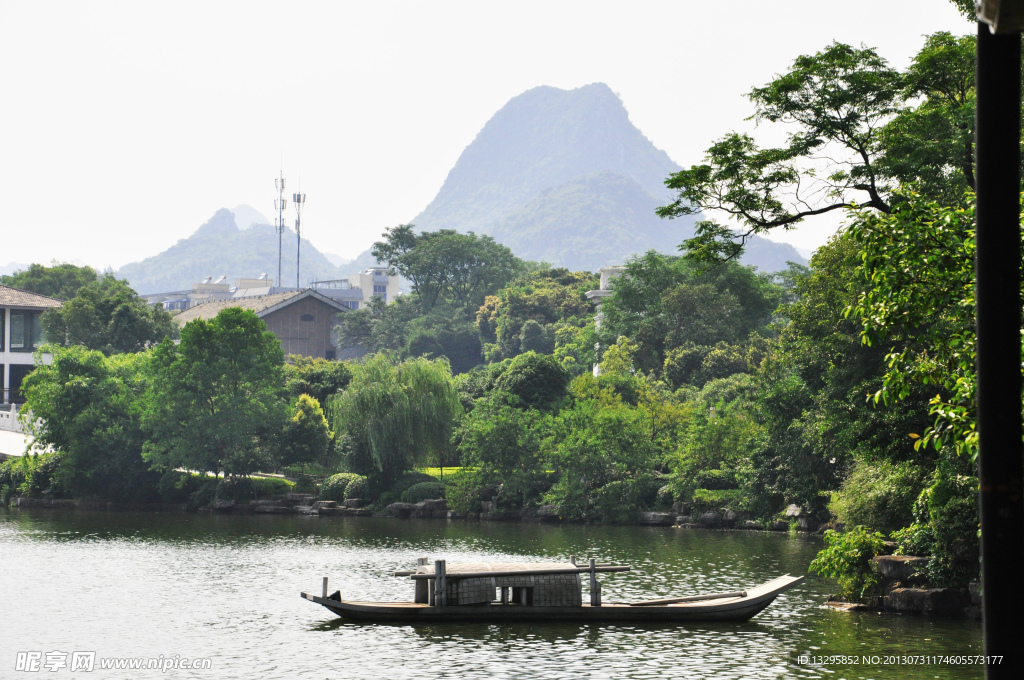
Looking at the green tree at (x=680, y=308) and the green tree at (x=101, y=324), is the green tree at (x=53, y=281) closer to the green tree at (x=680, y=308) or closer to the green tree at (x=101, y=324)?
the green tree at (x=101, y=324)

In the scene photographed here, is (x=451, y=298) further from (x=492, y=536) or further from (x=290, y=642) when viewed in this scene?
(x=290, y=642)

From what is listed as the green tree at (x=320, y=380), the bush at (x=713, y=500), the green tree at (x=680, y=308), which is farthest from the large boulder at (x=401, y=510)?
the green tree at (x=680, y=308)

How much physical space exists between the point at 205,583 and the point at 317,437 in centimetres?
2316

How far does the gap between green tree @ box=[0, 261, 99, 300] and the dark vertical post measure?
86084mm

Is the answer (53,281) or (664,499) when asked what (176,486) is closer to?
(664,499)

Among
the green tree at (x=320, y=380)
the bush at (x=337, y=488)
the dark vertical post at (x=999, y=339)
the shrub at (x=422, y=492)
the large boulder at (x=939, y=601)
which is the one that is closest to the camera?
the dark vertical post at (x=999, y=339)

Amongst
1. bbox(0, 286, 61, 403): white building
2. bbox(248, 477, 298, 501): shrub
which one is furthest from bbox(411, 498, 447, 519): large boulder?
bbox(0, 286, 61, 403): white building

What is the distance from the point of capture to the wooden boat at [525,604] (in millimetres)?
19094

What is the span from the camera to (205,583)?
2467 cm

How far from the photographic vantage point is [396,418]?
145ft

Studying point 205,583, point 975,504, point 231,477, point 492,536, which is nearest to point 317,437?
point 231,477

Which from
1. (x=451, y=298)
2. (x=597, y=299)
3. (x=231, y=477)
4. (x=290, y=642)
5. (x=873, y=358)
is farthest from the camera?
(x=451, y=298)

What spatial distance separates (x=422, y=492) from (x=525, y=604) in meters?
24.2

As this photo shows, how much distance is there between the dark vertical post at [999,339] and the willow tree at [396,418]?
40767 millimetres
